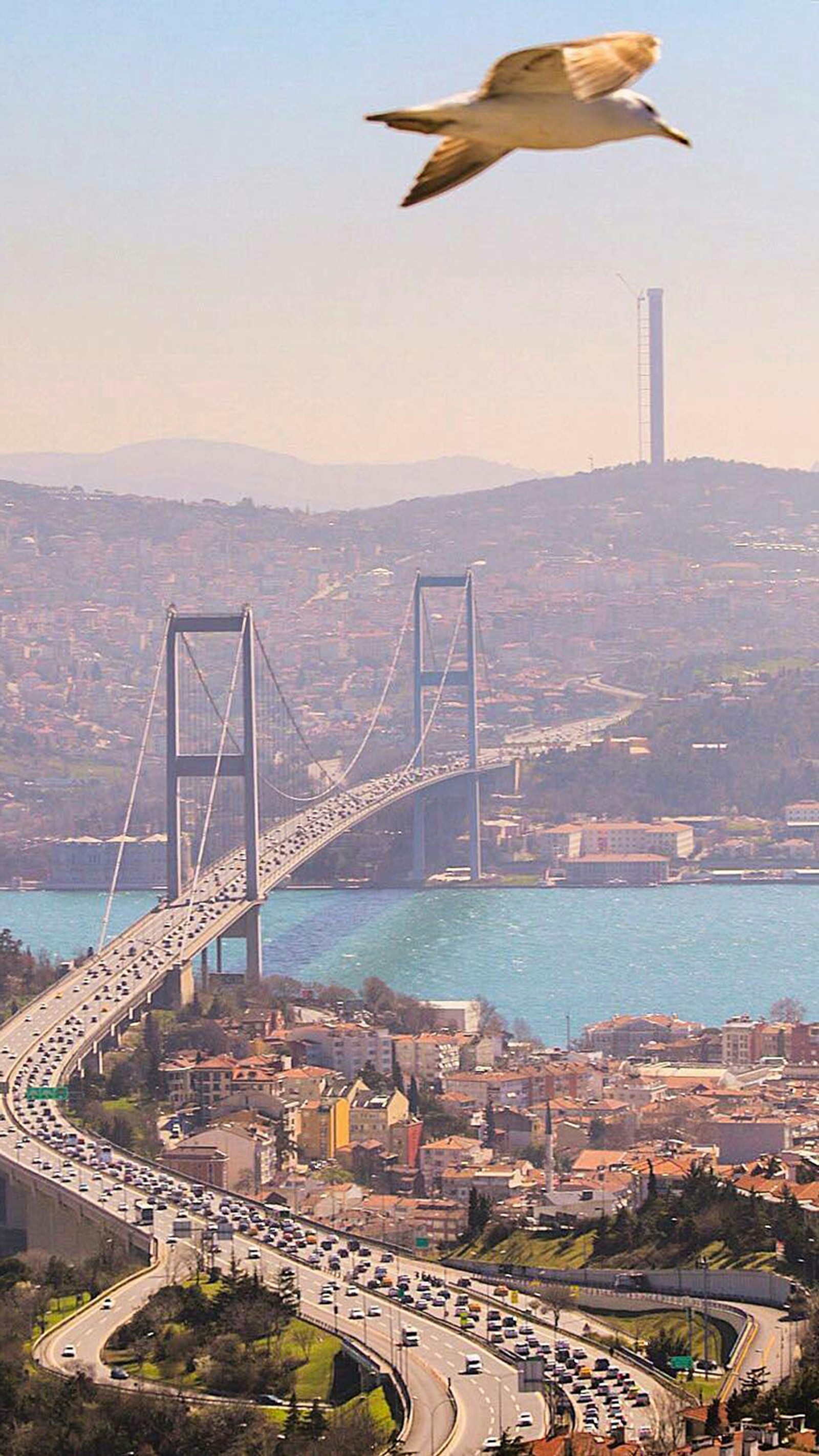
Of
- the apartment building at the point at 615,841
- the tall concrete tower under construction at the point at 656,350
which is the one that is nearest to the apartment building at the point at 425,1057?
the apartment building at the point at 615,841

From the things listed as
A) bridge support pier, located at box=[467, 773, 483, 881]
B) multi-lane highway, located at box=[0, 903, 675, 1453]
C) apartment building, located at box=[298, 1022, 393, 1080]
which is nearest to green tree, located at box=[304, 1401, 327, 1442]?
multi-lane highway, located at box=[0, 903, 675, 1453]

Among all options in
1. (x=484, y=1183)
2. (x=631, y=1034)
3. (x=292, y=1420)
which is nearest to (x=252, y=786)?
(x=631, y=1034)

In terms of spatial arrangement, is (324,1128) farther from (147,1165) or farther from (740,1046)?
(740,1046)

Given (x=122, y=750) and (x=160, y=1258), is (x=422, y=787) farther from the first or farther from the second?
(x=160, y=1258)

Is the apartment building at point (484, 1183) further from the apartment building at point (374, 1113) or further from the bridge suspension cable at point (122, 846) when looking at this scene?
the bridge suspension cable at point (122, 846)

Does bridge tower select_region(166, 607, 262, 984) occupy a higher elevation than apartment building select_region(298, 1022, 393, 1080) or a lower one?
higher

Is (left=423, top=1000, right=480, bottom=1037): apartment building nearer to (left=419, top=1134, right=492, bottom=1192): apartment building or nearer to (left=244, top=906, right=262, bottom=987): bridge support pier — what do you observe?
(left=244, top=906, right=262, bottom=987): bridge support pier
